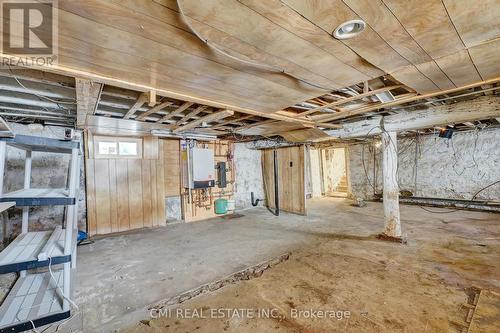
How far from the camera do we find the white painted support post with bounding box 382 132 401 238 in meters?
3.45

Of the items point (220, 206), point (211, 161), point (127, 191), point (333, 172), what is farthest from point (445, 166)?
point (127, 191)

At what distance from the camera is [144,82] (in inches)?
74.4

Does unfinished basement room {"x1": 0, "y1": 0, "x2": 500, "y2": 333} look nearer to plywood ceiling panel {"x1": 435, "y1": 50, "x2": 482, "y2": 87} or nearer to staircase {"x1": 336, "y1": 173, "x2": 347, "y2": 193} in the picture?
plywood ceiling panel {"x1": 435, "y1": 50, "x2": 482, "y2": 87}

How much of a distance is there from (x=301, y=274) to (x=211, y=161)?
3285 millimetres

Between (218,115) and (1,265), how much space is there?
2.39m

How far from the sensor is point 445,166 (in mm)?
6031

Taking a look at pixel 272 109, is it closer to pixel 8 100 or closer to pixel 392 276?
pixel 392 276

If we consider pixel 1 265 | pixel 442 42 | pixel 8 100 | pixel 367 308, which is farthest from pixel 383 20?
pixel 8 100

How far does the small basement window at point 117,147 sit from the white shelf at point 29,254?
2.36m

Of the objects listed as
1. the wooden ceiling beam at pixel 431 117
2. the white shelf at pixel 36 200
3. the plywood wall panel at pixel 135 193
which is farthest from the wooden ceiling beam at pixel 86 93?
the wooden ceiling beam at pixel 431 117

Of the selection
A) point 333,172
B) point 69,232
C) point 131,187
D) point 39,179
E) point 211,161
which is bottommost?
point 69,232

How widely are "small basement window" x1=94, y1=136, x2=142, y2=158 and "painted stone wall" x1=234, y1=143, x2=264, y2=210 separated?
2.63 m

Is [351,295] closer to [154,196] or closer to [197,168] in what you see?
[197,168]

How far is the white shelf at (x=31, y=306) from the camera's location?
166 cm
